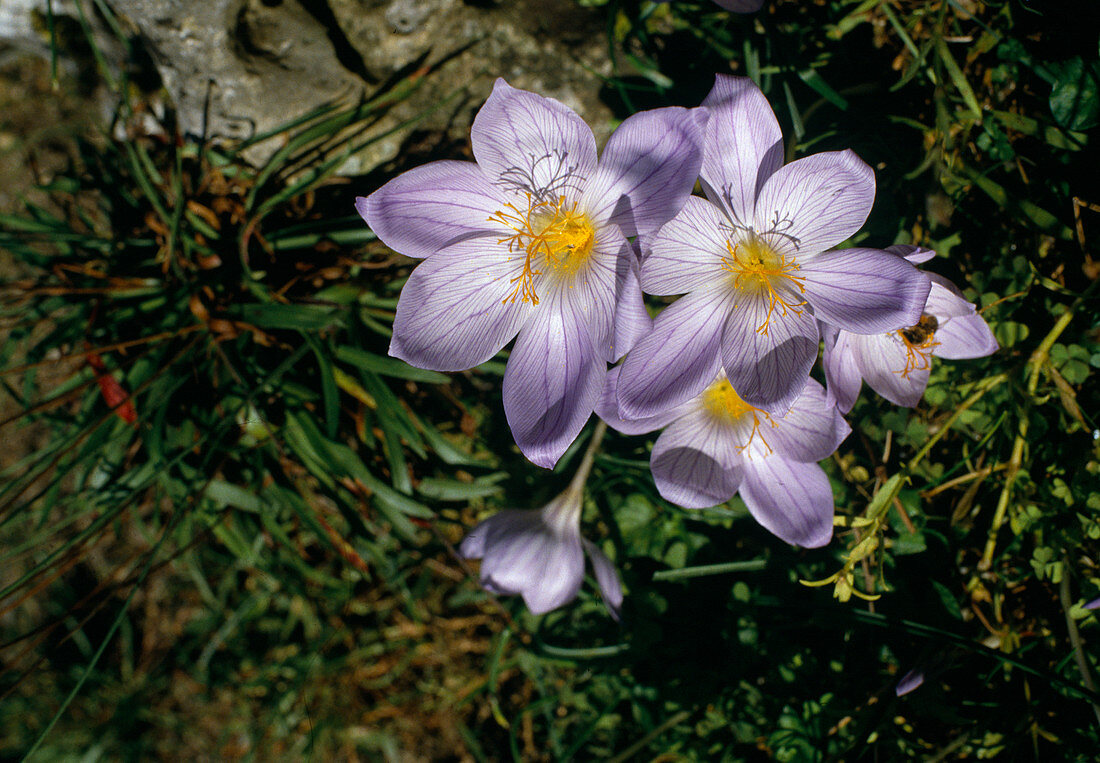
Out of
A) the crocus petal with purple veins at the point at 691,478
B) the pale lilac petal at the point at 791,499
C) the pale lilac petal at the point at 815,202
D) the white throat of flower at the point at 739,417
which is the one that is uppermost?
the pale lilac petal at the point at 815,202

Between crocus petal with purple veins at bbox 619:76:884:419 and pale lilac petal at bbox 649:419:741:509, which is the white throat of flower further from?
crocus petal with purple veins at bbox 619:76:884:419

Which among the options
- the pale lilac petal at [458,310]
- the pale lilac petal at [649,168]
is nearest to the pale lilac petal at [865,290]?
the pale lilac petal at [649,168]

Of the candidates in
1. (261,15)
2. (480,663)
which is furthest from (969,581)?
(261,15)

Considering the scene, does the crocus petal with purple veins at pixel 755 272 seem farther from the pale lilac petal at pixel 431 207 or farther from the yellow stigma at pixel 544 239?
the pale lilac petal at pixel 431 207

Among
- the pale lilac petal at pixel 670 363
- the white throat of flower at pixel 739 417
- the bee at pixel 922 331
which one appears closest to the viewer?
the pale lilac petal at pixel 670 363

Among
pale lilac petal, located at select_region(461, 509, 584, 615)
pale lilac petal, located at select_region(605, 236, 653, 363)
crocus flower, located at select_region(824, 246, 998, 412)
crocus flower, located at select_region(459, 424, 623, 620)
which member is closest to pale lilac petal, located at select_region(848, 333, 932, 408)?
crocus flower, located at select_region(824, 246, 998, 412)

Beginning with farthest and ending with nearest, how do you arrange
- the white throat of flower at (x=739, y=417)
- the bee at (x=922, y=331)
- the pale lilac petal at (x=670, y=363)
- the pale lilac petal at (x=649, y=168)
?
1. the white throat of flower at (x=739, y=417)
2. the bee at (x=922, y=331)
3. the pale lilac petal at (x=670, y=363)
4. the pale lilac petal at (x=649, y=168)
